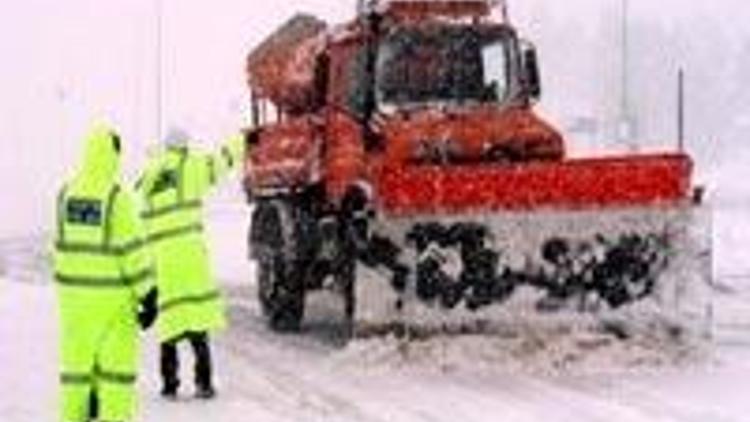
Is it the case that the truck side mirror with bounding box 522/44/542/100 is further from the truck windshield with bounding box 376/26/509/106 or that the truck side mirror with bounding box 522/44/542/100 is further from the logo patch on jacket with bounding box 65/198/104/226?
the logo patch on jacket with bounding box 65/198/104/226

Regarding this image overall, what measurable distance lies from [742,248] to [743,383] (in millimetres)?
21028

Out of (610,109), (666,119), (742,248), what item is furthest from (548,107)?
(742,248)

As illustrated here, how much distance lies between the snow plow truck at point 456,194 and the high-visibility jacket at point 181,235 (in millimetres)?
A: 1939

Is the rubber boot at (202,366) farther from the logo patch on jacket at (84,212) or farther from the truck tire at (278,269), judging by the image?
the truck tire at (278,269)

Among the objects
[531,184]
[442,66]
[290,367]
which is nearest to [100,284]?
[290,367]

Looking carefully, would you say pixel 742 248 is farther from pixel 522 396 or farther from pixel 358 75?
pixel 522 396

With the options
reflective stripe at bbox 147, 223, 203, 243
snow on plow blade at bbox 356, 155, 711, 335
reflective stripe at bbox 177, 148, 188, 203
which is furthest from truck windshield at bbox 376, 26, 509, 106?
reflective stripe at bbox 147, 223, 203, 243

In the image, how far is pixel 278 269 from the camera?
18312 millimetres

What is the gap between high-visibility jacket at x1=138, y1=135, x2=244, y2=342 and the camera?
13.2m

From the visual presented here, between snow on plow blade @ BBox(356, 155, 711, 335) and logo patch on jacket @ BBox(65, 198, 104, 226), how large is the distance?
499 cm

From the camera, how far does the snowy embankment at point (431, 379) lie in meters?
12.7

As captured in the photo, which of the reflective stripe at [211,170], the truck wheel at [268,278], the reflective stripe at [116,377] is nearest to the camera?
the reflective stripe at [116,377]

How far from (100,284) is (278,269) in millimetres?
8079

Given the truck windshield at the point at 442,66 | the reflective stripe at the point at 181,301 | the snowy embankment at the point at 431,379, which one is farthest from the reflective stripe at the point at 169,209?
the truck windshield at the point at 442,66
